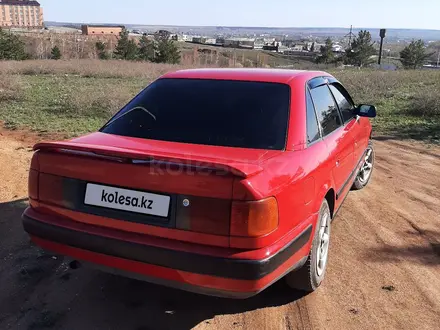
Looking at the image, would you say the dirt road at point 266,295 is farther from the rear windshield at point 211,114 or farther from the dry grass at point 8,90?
the dry grass at point 8,90

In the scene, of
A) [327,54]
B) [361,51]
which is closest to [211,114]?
[327,54]

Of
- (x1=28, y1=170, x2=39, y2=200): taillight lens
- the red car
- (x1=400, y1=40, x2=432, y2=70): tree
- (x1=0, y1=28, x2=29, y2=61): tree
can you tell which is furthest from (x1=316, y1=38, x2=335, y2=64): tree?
(x1=28, y1=170, x2=39, y2=200): taillight lens

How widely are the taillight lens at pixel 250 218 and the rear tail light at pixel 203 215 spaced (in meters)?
0.04

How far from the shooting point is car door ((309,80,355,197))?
11.7 ft

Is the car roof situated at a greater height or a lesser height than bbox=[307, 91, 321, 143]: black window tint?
greater

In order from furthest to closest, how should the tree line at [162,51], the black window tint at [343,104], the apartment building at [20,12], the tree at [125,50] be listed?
the apartment building at [20,12]
the tree at [125,50]
the tree line at [162,51]
the black window tint at [343,104]

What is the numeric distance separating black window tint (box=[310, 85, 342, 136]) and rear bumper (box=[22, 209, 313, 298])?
118 centimetres

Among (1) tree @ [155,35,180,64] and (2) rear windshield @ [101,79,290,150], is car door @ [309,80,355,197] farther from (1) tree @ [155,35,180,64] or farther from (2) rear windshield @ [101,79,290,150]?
(1) tree @ [155,35,180,64]

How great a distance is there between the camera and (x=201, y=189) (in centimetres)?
239

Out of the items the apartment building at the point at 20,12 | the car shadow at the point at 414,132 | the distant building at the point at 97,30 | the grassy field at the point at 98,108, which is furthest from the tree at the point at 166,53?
the apartment building at the point at 20,12

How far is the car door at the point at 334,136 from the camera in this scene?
355cm

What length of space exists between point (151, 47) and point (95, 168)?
56773 mm

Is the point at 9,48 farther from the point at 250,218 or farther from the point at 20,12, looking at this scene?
the point at 20,12

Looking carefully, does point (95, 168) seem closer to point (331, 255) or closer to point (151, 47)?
point (331, 255)
